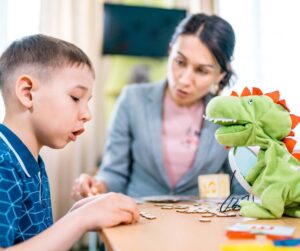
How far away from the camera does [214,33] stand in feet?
5.74

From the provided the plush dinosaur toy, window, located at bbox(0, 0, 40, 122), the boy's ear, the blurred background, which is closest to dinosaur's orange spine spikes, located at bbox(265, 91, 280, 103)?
the plush dinosaur toy

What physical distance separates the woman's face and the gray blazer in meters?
A: 0.13

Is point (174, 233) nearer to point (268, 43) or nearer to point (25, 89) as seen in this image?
point (25, 89)

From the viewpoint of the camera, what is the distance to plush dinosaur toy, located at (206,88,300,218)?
3.04ft

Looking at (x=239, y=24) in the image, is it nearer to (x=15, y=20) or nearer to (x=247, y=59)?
(x=247, y=59)

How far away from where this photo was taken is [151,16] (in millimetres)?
3035

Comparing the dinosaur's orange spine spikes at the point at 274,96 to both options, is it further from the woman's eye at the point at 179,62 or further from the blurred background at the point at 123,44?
the blurred background at the point at 123,44

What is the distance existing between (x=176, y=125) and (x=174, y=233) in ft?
3.59

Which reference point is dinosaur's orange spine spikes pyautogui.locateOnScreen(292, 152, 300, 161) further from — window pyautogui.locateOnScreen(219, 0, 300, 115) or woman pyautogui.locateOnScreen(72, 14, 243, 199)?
window pyautogui.locateOnScreen(219, 0, 300, 115)

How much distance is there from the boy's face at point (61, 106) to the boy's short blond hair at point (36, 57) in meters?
0.02

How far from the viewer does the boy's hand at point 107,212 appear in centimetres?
85

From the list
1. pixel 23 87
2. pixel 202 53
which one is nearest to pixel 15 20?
pixel 202 53

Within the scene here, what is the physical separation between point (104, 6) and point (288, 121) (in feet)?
7.28

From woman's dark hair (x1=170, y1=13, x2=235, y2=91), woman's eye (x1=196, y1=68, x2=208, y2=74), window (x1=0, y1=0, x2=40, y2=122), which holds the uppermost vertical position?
window (x1=0, y1=0, x2=40, y2=122)
